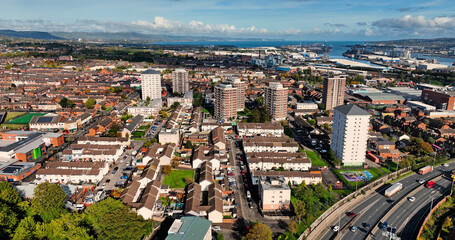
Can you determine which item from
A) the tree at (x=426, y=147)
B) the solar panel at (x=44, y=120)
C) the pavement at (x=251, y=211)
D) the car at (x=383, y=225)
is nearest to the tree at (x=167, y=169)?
the pavement at (x=251, y=211)

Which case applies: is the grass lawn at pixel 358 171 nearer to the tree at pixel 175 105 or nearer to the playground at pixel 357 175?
the playground at pixel 357 175

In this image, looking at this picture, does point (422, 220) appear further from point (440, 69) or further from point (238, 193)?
point (440, 69)

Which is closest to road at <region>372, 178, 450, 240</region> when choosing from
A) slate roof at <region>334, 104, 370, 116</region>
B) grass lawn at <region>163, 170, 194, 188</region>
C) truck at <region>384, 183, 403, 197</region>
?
truck at <region>384, 183, 403, 197</region>

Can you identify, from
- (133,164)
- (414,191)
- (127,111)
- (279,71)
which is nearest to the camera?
(414,191)

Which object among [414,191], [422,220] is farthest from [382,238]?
[414,191]

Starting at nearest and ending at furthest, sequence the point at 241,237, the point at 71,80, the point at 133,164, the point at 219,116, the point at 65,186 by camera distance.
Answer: the point at 241,237, the point at 65,186, the point at 133,164, the point at 219,116, the point at 71,80

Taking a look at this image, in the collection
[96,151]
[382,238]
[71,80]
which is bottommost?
[382,238]

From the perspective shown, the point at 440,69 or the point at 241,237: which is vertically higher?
the point at 440,69

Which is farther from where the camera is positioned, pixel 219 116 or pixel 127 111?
pixel 127 111
